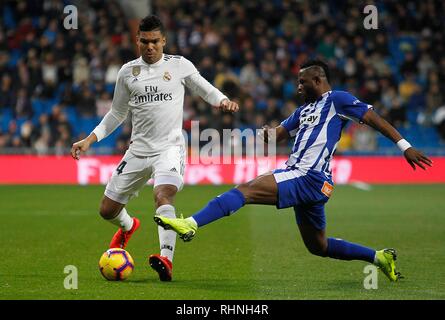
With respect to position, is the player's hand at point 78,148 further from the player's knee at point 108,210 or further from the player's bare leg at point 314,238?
the player's bare leg at point 314,238

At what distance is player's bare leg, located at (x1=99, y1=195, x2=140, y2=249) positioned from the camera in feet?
27.7

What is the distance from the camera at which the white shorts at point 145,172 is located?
795 centimetres

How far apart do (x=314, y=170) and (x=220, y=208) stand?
3.10 ft

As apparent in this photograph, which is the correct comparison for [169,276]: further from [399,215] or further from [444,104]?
[444,104]

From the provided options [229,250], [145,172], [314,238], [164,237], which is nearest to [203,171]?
[229,250]

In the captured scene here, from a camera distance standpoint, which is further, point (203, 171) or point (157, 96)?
point (203, 171)

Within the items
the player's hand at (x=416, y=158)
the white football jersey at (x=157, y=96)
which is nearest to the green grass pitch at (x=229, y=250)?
the player's hand at (x=416, y=158)

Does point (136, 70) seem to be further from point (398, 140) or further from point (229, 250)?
point (229, 250)

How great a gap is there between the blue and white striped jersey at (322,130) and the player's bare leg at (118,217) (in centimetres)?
192

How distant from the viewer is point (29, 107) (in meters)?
21.4

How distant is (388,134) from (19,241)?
5674 millimetres

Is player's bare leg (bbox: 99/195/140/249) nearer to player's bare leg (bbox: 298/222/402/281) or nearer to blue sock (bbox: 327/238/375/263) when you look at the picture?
player's bare leg (bbox: 298/222/402/281)

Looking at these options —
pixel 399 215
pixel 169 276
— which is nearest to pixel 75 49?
pixel 399 215

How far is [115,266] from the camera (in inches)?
305
